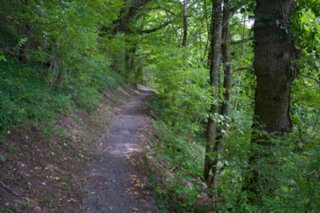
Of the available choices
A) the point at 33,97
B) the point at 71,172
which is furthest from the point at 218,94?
the point at 33,97

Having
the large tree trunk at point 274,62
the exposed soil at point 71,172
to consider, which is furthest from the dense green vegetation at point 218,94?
the exposed soil at point 71,172

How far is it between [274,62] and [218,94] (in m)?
2.95

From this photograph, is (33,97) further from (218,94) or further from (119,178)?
(218,94)

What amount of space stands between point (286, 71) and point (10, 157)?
4911mm

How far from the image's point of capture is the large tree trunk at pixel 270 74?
3.63 m

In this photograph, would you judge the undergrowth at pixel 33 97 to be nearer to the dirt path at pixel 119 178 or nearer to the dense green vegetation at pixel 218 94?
the dense green vegetation at pixel 218 94

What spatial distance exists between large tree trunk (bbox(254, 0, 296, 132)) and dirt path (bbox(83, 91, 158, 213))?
9.25 feet

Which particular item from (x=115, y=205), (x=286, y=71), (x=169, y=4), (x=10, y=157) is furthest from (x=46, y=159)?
(x=169, y=4)

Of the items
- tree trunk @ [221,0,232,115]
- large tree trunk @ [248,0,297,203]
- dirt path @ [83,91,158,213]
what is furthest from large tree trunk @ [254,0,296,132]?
tree trunk @ [221,0,232,115]

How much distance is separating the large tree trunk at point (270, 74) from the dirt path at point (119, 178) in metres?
2.38

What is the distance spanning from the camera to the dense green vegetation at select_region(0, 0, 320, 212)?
3422 millimetres

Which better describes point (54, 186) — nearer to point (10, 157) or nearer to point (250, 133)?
point (10, 157)

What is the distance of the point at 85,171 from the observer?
20.3 feet

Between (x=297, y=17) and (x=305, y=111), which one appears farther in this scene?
(x=305, y=111)
